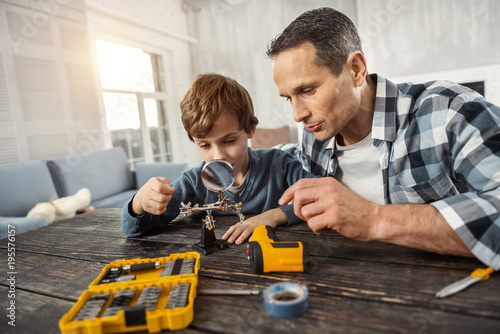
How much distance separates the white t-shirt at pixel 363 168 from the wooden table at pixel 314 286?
579 millimetres

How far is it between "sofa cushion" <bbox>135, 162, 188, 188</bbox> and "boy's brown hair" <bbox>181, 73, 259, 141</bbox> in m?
2.81

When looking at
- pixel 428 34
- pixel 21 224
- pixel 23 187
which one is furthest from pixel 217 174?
pixel 428 34

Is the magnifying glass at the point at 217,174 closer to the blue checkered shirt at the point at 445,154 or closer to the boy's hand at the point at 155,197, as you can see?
the boy's hand at the point at 155,197

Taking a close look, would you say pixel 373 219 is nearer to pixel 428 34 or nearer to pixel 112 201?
pixel 112 201

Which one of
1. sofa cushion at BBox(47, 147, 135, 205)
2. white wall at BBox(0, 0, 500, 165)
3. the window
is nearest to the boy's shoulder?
sofa cushion at BBox(47, 147, 135, 205)

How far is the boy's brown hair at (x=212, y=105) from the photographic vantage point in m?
1.28

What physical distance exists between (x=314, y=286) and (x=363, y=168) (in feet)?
3.18

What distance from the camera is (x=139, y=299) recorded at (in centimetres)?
66

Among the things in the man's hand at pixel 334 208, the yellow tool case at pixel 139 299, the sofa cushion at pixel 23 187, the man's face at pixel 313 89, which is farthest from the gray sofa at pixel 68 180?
the man's hand at pixel 334 208

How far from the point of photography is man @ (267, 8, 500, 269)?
0.77 meters

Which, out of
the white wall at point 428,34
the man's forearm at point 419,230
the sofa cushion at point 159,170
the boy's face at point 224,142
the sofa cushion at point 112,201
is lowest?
the sofa cushion at point 112,201

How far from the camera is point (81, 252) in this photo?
41.9 inches

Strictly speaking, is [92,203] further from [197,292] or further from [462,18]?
[462,18]

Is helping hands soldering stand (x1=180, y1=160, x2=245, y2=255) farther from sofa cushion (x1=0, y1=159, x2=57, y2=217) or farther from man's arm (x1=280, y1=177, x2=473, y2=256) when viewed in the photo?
sofa cushion (x1=0, y1=159, x2=57, y2=217)
